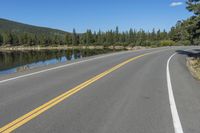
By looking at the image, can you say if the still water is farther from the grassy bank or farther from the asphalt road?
the grassy bank

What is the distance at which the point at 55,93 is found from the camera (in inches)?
376

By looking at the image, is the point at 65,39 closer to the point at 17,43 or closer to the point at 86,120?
the point at 17,43

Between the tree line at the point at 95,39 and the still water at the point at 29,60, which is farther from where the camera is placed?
the tree line at the point at 95,39

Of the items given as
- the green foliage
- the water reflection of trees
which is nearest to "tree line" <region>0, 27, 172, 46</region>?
the green foliage

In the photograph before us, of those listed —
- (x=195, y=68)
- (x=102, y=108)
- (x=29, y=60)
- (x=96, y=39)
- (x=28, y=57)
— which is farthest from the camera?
(x=96, y=39)

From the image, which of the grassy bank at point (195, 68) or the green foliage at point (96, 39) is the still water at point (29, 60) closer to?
the grassy bank at point (195, 68)

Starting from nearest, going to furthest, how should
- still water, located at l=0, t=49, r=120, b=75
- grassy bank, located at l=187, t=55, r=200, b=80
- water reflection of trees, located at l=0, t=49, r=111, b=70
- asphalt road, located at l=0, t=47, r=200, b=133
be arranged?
asphalt road, located at l=0, t=47, r=200, b=133 < grassy bank, located at l=187, t=55, r=200, b=80 < still water, located at l=0, t=49, r=120, b=75 < water reflection of trees, located at l=0, t=49, r=111, b=70

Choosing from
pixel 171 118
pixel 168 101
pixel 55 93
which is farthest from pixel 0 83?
pixel 171 118

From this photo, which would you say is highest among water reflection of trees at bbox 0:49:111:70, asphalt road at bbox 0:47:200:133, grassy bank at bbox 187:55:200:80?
asphalt road at bbox 0:47:200:133

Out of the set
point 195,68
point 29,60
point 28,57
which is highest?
point 195,68

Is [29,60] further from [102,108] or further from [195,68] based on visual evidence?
[102,108]

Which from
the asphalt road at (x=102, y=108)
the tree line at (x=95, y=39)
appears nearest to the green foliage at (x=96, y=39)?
the tree line at (x=95, y=39)

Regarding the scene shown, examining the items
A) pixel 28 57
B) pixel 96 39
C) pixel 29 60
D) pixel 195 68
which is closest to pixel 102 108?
pixel 195 68

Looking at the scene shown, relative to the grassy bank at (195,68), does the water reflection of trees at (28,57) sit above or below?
below
